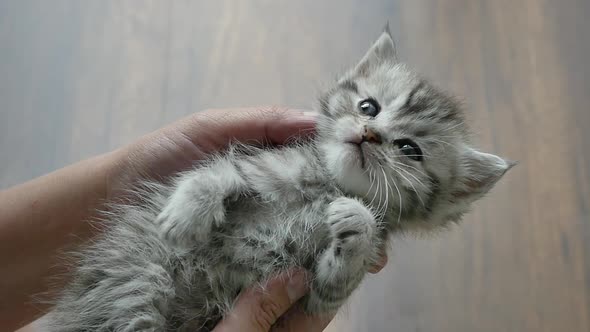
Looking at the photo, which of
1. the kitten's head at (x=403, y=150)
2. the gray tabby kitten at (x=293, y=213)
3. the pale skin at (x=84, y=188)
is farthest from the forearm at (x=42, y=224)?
the kitten's head at (x=403, y=150)

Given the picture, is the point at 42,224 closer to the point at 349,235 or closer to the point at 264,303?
the point at 264,303

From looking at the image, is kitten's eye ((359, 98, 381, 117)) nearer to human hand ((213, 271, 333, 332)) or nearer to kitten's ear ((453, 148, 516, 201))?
kitten's ear ((453, 148, 516, 201))

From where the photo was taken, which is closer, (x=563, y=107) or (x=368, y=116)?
(x=368, y=116)

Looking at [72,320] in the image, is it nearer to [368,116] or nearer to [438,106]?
[368,116]

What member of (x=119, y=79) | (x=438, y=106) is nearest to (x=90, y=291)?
(x=438, y=106)

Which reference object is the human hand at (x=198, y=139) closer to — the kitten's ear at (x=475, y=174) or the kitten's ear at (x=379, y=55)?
the kitten's ear at (x=379, y=55)

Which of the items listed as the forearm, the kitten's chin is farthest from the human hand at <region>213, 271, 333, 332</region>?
the forearm
